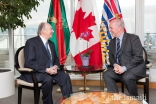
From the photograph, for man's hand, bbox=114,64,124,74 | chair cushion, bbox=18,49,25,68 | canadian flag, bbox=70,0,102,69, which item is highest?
canadian flag, bbox=70,0,102,69

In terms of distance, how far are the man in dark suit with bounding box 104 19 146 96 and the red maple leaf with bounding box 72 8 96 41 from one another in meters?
0.88

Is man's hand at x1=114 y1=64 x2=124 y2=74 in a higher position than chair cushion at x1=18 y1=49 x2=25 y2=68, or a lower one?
lower

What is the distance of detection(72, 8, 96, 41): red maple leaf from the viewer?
3.97 m

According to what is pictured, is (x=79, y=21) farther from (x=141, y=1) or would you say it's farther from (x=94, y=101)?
(x=94, y=101)

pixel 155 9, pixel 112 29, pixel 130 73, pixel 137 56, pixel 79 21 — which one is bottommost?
pixel 130 73

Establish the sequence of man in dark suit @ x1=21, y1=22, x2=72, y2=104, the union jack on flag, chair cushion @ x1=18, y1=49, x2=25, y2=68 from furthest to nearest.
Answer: the union jack on flag, chair cushion @ x1=18, y1=49, x2=25, y2=68, man in dark suit @ x1=21, y1=22, x2=72, y2=104

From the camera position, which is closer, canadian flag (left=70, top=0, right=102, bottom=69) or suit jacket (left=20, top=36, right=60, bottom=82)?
suit jacket (left=20, top=36, right=60, bottom=82)

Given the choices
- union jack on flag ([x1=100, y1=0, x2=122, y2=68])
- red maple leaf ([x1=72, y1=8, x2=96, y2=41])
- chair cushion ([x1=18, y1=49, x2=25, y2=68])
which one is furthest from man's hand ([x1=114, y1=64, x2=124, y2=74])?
chair cushion ([x1=18, y1=49, x2=25, y2=68])

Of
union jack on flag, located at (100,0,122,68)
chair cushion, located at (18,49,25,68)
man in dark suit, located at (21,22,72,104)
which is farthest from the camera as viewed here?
union jack on flag, located at (100,0,122,68)

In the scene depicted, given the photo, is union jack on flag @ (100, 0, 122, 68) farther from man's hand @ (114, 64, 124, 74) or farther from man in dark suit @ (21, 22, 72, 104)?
man in dark suit @ (21, 22, 72, 104)

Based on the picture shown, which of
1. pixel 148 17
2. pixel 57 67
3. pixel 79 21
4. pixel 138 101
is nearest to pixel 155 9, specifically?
pixel 148 17

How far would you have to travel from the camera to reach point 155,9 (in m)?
4.32

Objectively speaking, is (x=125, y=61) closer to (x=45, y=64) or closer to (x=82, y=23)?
(x=45, y=64)

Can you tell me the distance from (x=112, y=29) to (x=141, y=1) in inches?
61.9
